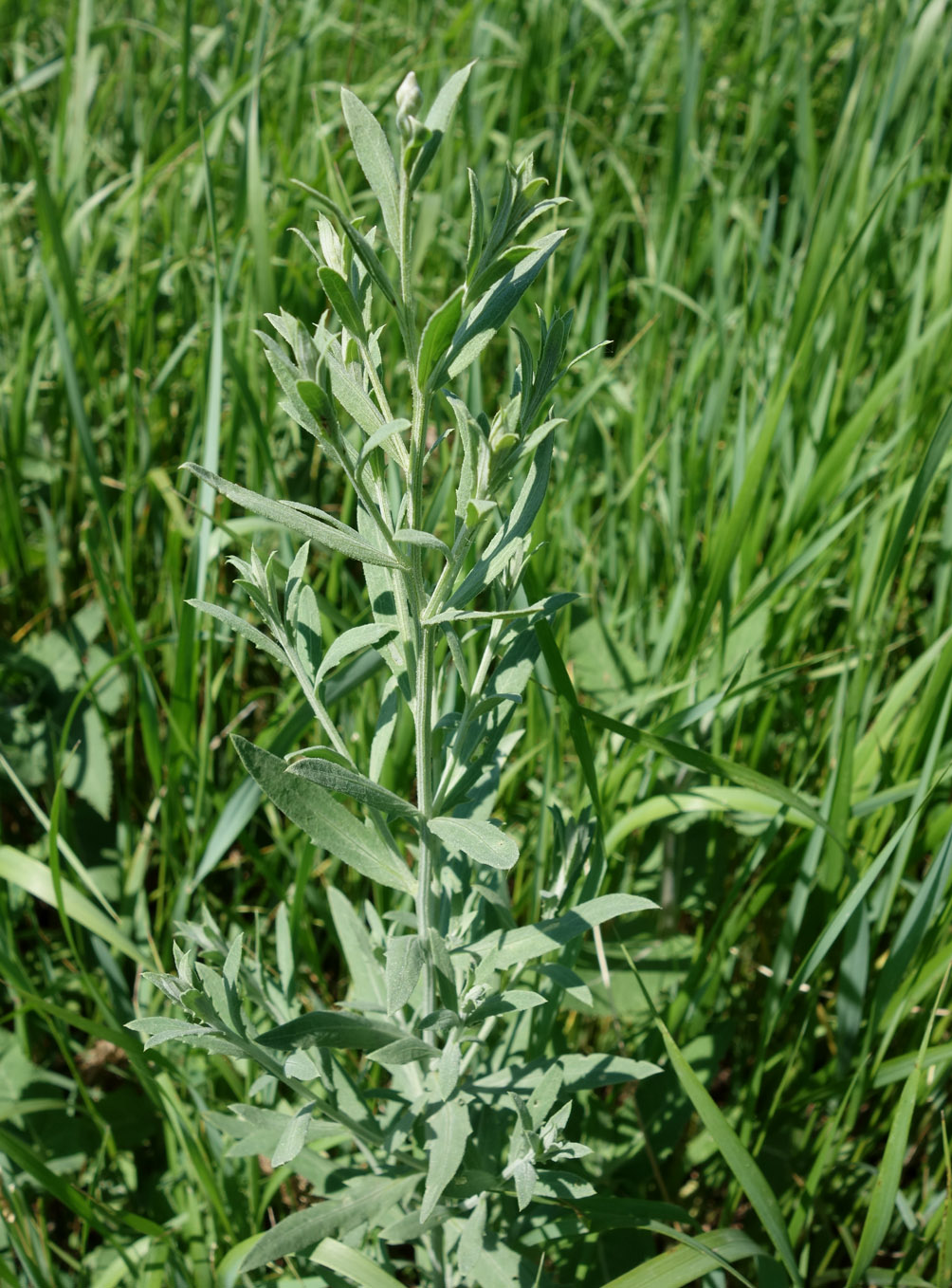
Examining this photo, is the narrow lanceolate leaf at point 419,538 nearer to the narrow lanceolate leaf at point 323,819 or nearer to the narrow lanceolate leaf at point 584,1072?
the narrow lanceolate leaf at point 323,819

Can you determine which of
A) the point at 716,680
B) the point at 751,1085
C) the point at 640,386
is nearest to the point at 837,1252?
the point at 751,1085

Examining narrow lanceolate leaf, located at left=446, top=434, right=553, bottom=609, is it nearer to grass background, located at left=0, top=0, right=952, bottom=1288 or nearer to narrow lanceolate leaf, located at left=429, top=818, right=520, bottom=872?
narrow lanceolate leaf, located at left=429, top=818, right=520, bottom=872

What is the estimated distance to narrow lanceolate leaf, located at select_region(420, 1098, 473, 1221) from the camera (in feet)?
3.64

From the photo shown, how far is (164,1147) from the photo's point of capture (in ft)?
5.71

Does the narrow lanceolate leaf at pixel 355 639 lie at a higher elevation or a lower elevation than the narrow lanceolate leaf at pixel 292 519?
lower

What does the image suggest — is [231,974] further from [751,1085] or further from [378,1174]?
[751,1085]

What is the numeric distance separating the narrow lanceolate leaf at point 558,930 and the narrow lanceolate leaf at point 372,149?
712 millimetres

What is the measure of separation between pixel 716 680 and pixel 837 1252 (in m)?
0.93

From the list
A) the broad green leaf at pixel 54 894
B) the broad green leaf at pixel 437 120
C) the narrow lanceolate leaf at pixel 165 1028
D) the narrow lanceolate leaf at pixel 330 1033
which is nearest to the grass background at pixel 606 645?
the broad green leaf at pixel 54 894

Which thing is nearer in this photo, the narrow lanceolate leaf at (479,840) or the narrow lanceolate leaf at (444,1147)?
the narrow lanceolate leaf at (479,840)

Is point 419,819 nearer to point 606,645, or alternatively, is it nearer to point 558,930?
point 558,930

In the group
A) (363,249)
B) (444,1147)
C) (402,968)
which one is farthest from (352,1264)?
(363,249)

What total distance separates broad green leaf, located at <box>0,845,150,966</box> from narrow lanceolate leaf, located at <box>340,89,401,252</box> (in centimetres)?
97

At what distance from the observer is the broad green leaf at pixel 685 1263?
115 centimetres
